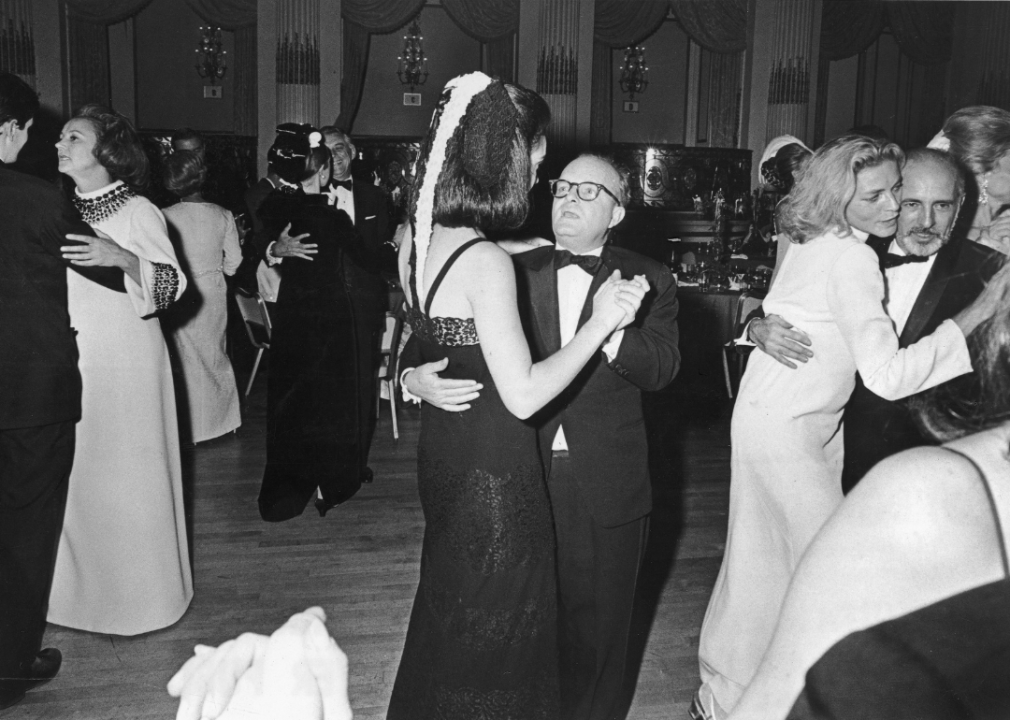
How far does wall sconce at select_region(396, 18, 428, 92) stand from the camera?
1116cm

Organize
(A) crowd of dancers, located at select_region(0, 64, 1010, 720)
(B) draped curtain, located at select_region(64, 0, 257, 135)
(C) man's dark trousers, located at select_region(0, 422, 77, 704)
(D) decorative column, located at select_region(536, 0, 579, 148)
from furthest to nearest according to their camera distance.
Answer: (D) decorative column, located at select_region(536, 0, 579, 148)
(B) draped curtain, located at select_region(64, 0, 257, 135)
(C) man's dark trousers, located at select_region(0, 422, 77, 704)
(A) crowd of dancers, located at select_region(0, 64, 1010, 720)

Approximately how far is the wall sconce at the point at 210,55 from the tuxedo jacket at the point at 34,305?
9612 millimetres

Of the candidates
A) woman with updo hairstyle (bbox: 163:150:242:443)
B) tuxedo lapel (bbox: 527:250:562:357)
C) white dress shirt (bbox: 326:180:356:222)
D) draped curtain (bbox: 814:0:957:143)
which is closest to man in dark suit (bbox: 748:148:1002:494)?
tuxedo lapel (bbox: 527:250:562:357)

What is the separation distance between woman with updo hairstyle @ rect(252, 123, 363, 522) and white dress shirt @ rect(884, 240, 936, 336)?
7.65 ft

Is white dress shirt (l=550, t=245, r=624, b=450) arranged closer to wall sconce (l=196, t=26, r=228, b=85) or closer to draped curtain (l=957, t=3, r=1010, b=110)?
draped curtain (l=957, t=3, r=1010, b=110)

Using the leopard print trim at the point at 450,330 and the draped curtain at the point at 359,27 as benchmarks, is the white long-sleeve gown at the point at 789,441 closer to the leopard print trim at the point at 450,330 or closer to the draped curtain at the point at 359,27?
the leopard print trim at the point at 450,330

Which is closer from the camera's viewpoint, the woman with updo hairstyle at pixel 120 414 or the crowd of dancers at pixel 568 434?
the crowd of dancers at pixel 568 434

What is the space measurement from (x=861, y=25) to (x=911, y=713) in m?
9.70

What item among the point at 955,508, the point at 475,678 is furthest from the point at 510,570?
the point at 955,508

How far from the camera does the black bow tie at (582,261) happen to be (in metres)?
1.87

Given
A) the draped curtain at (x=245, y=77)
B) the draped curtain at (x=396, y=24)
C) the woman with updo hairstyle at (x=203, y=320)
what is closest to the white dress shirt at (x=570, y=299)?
the woman with updo hairstyle at (x=203, y=320)

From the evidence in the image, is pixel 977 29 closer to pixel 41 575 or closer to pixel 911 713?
pixel 911 713

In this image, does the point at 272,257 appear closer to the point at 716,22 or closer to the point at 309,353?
the point at 309,353

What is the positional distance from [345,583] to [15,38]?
5.08m
